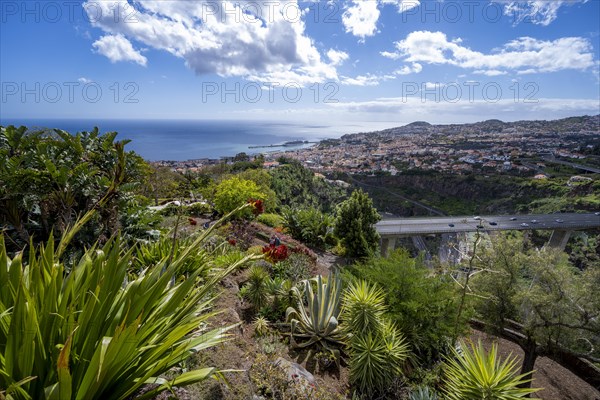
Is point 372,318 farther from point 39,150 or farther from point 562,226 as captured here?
point 562,226

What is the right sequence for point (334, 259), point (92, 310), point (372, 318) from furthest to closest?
1. point (334, 259)
2. point (372, 318)
3. point (92, 310)

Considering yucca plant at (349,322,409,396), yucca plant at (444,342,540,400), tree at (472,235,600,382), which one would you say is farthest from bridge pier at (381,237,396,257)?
yucca plant at (444,342,540,400)

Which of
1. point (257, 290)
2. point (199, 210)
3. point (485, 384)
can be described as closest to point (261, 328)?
point (257, 290)

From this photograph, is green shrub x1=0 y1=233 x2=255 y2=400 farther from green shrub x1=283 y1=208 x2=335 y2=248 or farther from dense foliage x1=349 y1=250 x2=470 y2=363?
green shrub x1=283 y1=208 x2=335 y2=248

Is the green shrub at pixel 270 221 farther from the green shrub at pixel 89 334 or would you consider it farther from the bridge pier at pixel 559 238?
the bridge pier at pixel 559 238

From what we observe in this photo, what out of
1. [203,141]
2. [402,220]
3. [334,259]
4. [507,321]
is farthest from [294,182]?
[203,141]

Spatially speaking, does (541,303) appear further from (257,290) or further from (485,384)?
(257,290)

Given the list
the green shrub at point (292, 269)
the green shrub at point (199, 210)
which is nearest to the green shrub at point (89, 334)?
the green shrub at point (292, 269)
